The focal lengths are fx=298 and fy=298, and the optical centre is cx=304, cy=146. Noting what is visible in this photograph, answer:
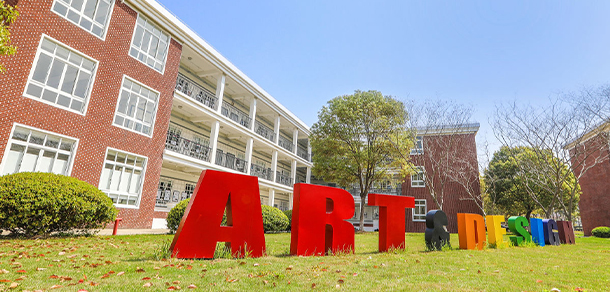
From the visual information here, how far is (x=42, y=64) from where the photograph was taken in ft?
32.7

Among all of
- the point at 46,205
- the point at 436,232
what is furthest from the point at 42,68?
the point at 436,232

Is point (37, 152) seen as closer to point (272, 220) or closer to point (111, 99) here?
point (111, 99)

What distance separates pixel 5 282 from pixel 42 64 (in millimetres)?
9966

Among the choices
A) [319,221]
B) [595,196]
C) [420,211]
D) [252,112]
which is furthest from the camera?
[420,211]

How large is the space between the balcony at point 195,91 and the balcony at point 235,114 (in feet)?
4.24

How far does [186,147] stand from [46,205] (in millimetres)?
9552

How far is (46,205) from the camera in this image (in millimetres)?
7113

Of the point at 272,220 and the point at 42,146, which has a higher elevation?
the point at 42,146

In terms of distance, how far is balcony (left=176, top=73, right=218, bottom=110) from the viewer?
16578 mm

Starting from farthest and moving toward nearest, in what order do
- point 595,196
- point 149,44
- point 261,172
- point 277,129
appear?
point 595,196 < point 277,129 < point 261,172 < point 149,44

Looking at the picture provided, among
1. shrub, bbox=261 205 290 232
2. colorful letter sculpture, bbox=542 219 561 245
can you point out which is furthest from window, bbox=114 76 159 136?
colorful letter sculpture, bbox=542 219 561 245

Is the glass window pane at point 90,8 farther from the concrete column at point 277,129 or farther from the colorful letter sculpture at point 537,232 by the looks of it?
the colorful letter sculpture at point 537,232

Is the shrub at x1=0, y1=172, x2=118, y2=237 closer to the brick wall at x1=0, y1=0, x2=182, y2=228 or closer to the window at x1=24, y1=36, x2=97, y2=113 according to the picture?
the brick wall at x1=0, y1=0, x2=182, y2=228

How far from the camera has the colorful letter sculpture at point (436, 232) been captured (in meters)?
7.10
